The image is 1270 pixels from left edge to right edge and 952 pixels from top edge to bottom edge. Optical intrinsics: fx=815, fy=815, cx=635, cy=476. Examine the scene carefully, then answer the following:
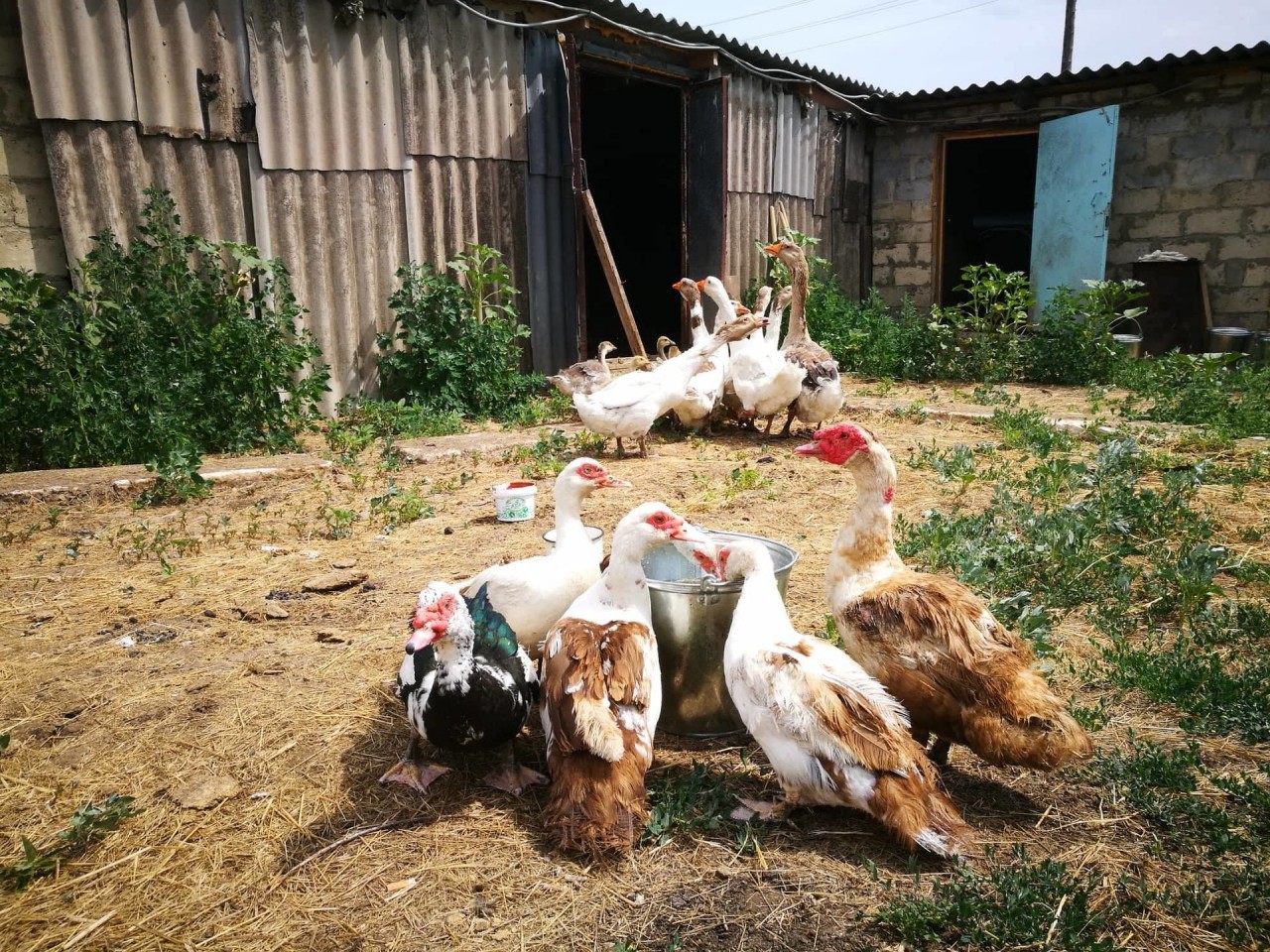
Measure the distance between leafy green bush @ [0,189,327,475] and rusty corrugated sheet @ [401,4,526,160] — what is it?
7.36ft

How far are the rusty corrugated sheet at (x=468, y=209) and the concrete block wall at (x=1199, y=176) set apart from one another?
27.7 feet

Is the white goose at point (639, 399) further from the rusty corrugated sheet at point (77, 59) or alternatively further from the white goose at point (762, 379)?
the rusty corrugated sheet at point (77, 59)

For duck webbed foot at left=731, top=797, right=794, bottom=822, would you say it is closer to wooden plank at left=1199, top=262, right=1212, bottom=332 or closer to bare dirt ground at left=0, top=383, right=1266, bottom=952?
bare dirt ground at left=0, top=383, right=1266, bottom=952

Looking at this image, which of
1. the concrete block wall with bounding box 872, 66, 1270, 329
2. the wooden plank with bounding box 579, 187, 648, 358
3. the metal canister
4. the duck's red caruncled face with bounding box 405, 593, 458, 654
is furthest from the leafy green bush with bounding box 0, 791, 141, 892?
the concrete block wall with bounding box 872, 66, 1270, 329

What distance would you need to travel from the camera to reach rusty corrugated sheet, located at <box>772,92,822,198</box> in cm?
1205

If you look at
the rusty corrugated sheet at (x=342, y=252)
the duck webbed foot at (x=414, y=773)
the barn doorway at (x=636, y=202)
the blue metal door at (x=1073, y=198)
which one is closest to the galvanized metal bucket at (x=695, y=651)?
the duck webbed foot at (x=414, y=773)

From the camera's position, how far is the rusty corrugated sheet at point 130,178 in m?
5.99

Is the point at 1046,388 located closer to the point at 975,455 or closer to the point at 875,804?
the point at 975,455

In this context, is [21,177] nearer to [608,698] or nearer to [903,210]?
[608,698]

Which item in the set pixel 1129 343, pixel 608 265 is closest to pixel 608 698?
pixel 608 265

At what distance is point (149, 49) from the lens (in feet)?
20.3

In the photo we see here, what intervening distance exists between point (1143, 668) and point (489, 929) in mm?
2495

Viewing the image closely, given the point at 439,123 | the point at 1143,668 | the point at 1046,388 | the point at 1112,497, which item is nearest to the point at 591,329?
the point at 439,123

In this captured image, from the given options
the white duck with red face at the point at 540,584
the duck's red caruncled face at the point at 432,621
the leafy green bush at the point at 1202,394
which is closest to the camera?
the duck's red caruncled face at the point at 432,621
